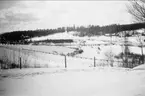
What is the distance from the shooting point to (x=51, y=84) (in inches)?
277

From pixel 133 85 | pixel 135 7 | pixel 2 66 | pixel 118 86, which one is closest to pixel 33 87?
pixel 118 86

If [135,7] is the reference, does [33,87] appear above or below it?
below

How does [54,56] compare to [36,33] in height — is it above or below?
below

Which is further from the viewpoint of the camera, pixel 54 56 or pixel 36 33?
pixel 36 33

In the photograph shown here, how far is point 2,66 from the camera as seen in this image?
42.1 feet

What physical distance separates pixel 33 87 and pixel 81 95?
2299 mm

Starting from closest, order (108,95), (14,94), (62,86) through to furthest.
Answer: (108,95) → (14,94) → (62,86)

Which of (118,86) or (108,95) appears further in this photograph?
(118,86)

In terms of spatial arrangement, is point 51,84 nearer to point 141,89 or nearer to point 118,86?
point 118,86

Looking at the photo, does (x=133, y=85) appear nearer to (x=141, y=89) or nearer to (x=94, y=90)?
(x=141, y=89)

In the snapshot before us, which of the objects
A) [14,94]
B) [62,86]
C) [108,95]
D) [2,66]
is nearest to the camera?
[108,95]

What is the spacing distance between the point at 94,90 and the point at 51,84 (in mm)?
2161

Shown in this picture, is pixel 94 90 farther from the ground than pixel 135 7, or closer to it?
closer to it

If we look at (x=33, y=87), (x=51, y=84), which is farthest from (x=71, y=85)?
(x=33, y=87)
